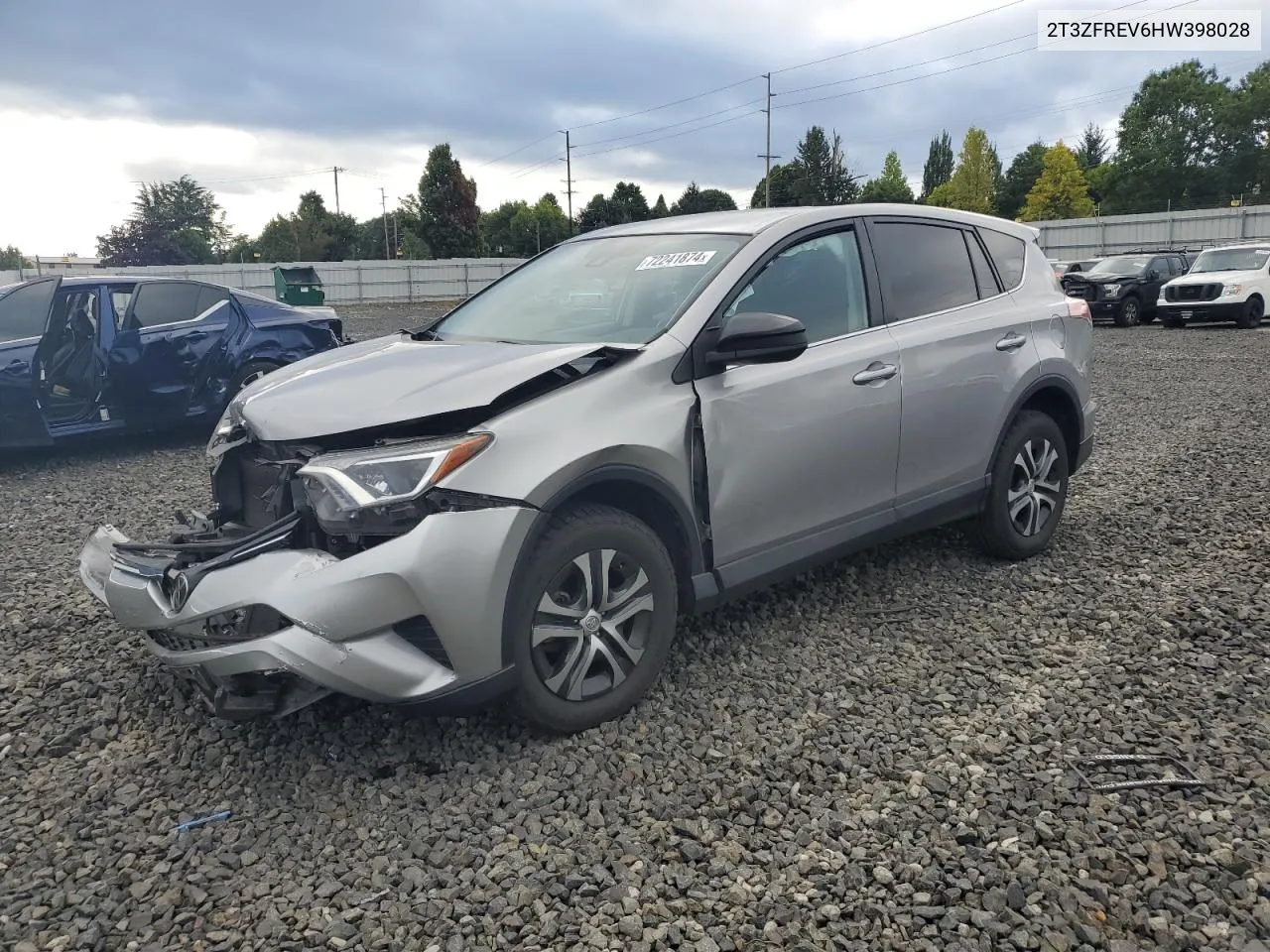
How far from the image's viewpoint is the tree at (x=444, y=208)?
69.7 metres

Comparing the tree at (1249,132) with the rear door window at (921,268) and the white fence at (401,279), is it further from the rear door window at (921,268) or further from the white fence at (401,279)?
the rear door window at (921,268)

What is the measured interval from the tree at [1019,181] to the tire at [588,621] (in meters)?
94.8

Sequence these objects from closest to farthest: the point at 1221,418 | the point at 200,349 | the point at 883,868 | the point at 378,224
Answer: the point at 883,868, the point at 200,349, the point at 1221,418, the point at 378,224

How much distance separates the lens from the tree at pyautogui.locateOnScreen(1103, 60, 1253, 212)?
6975 cm

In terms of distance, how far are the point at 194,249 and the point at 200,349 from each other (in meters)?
72.7

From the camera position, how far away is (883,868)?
2.53 meters

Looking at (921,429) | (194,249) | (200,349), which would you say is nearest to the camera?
(921,429)

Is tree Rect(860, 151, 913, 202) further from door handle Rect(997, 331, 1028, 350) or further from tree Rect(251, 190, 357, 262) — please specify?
door handle Rect(997, 331, 1028, 350)

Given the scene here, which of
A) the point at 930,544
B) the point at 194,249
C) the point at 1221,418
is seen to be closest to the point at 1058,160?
the point at 194,249

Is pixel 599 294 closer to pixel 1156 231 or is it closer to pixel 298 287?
pixel 298 287

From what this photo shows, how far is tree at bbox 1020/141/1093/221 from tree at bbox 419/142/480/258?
42.6m

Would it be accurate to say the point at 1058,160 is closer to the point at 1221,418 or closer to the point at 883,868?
the point at 1221,418

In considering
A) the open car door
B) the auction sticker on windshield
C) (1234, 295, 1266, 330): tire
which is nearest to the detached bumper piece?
the auction sticker on windshield

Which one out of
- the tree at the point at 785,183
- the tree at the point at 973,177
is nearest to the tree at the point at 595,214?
the tree at the point at 785,183
